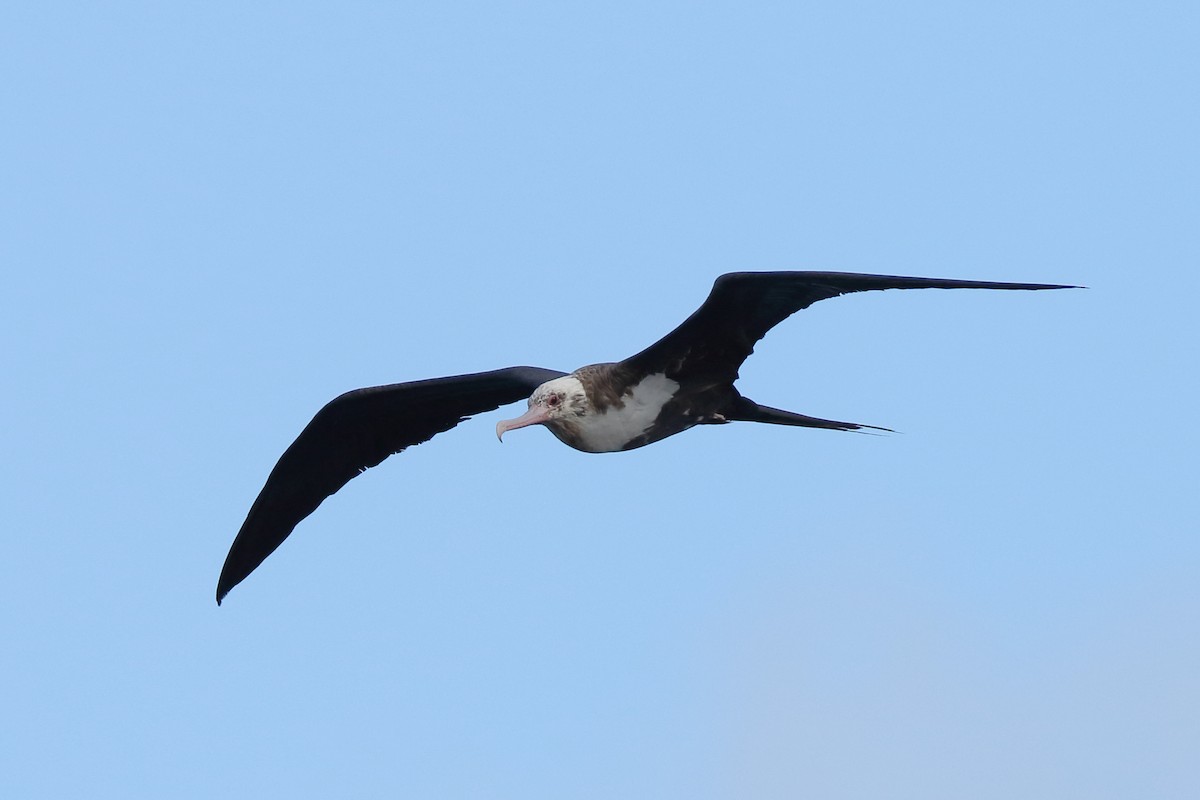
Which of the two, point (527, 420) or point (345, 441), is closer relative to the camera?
point (527, 420)

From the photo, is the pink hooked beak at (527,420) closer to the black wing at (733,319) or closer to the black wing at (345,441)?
the black wing at (733,319)

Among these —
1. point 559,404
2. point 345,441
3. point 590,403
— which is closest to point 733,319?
point 590,403

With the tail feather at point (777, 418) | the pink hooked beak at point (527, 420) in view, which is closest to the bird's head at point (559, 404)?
the pink hooked beak at point (527, 420)

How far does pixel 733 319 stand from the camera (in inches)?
348

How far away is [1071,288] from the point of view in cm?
745

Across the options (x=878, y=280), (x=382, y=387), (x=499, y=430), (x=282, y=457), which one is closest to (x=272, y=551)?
(x=282, y=457)

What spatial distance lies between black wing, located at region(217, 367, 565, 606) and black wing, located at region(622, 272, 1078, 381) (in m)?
1.20

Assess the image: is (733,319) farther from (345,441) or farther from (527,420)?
(345,441)

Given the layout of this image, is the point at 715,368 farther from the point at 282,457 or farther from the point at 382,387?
the point at 282,457

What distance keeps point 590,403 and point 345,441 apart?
192 cm

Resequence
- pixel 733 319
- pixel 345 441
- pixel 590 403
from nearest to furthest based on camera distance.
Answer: pixel 733 319
pixel 590 403
pixel 345 441

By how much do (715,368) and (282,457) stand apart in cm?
268

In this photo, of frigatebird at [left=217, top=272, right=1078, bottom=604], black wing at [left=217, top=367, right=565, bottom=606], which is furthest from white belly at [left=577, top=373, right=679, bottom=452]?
black wing at [left=217, top=367, right=565, bottom=606]

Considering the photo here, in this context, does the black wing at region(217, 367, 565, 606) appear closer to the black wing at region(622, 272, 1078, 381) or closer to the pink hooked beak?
the pink hooked beak
